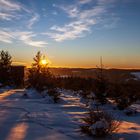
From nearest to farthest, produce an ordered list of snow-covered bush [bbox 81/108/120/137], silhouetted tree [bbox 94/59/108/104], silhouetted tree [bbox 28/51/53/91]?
1. snow-covered bush [bbox 81/108/120/137]
2. silhouetted tree [bbox 94/59/108/104]
3. silhouetted tree [bbox 28/51/53/91]

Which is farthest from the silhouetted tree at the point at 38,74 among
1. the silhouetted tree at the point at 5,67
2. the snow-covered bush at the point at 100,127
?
the snow-covered bush at the point at 100,127

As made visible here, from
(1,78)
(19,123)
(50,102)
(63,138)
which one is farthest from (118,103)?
(1,78)

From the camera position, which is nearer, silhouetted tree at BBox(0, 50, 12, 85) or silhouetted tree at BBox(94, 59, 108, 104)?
silhouetted tree at BBox(94, 59, 108, 104)

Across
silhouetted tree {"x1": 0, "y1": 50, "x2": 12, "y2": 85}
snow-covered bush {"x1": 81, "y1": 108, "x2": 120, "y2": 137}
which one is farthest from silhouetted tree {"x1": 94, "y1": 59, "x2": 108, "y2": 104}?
silhouetted tree {"x1": 0, "y1": 50, "x2": 12, "y2": 85}

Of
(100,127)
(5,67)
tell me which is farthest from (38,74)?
(100,127)

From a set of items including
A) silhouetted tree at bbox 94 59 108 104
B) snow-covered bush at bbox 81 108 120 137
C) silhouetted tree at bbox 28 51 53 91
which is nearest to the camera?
snow-covered bush at bbox 81 108 120 137

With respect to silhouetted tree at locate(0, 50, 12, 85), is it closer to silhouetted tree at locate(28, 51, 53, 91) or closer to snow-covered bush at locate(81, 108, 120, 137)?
silhouetted tree at locate(28, 51, 53, 91)

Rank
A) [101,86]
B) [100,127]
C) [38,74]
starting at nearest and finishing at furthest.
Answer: [100,127]
[101,86]
[38,74]

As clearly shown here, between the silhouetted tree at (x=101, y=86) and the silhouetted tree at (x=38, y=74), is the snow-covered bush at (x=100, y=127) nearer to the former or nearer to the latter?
the silhouetted tree at (x=101, y=86)

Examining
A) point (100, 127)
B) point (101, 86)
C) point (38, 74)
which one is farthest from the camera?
point (38, 74)

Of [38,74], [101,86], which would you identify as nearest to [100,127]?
[101,86]

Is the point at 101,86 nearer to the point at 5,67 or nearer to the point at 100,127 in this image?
the point at 100,127

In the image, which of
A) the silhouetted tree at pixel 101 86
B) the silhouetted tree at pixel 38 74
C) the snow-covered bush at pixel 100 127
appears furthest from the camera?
the silhouetted tree at pixel 38 74

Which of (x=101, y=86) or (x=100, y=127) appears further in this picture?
(x=101, y=86)
